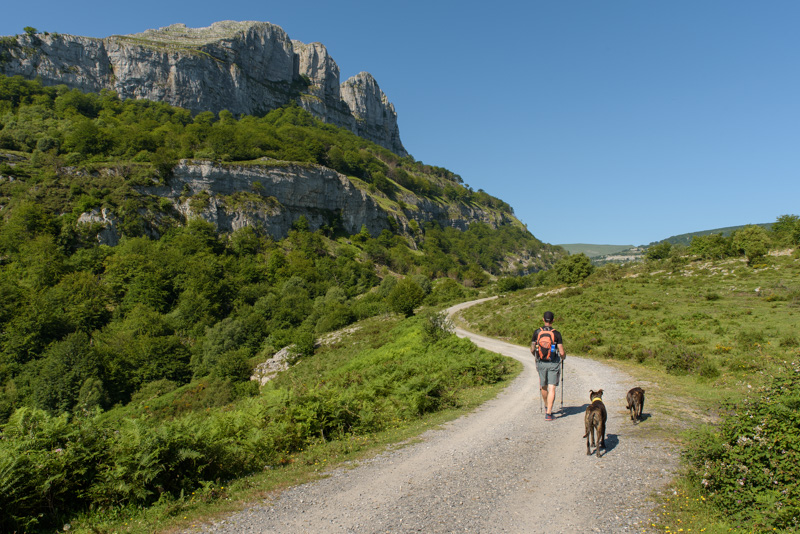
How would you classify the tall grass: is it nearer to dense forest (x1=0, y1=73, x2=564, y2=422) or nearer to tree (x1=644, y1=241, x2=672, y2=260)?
dense forest (x1=0, y1=73, x2=564, y2=422)

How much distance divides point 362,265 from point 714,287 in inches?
2718

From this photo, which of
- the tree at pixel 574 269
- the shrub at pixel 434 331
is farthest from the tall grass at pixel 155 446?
the tree at pixel 574 269

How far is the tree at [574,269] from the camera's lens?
217ft

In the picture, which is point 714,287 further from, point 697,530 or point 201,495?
point 201,495

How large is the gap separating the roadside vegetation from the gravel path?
0.64m

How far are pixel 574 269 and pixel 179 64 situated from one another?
135 meters

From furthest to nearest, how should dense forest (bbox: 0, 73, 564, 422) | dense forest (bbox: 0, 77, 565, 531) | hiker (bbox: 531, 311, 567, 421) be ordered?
dense forest (bbox: 0, 73, 564, 422)
hiker (bbox: 531, 311, 567, 421)
dense forest (bbox: 0, 77, 565, 531)

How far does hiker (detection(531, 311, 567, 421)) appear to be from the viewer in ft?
31.1

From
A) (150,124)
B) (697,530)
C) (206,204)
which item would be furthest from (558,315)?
(150,124)

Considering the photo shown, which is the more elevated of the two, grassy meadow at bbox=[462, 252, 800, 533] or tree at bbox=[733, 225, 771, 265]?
tree at bbox=[733, 225, 771, 265]

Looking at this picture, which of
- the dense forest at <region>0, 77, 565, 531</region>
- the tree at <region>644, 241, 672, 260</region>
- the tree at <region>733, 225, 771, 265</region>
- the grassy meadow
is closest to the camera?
the grassy meadow

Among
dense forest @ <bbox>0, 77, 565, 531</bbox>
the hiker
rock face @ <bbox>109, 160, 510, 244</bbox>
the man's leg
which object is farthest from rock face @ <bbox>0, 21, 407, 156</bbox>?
the man's leg

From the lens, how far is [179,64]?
129m

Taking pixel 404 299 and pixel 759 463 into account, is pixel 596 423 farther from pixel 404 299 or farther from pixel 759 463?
pixel 404 299
